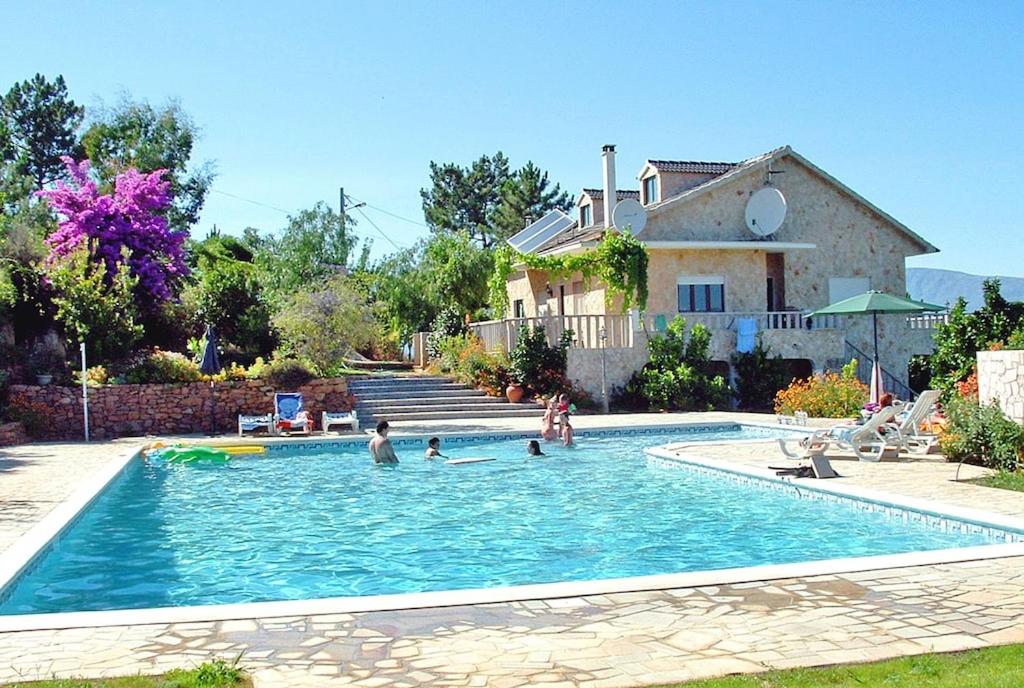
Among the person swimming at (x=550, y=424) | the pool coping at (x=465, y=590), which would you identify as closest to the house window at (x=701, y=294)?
the person swimming at (x=550, y=424)

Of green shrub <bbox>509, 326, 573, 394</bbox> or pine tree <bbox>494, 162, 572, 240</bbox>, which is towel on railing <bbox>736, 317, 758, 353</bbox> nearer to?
green shrub <bbox>509, 326, 573, 394</bbox>

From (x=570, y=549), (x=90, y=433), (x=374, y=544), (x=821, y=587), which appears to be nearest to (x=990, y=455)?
(x=570, y=549)

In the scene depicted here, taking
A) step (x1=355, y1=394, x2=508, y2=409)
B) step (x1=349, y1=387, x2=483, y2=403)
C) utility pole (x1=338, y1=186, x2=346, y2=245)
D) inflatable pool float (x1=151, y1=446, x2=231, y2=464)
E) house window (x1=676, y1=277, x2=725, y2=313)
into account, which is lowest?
inflatable pool float (x1=151, y1=446, x2=231, y2=464)

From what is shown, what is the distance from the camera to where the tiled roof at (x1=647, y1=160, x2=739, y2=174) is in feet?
106

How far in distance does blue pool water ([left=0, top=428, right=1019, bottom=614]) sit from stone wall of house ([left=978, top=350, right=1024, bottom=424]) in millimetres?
3427

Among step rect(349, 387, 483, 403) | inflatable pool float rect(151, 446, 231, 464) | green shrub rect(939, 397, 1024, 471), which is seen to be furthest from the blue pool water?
step rect(349, 387, 483, 403)

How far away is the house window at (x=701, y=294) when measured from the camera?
1188 inches

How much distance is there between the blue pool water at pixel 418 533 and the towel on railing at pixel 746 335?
12.1 meters

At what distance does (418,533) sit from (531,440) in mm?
8053

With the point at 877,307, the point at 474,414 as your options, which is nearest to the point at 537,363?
the point at 474,414

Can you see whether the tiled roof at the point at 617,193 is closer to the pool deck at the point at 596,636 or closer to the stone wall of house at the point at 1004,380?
the stone wall of house at the point at 1004,380

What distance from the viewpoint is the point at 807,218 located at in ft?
106

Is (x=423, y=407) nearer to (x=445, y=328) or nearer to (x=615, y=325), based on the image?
(x=615, y=325)

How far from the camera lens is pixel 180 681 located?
16.2 ft
